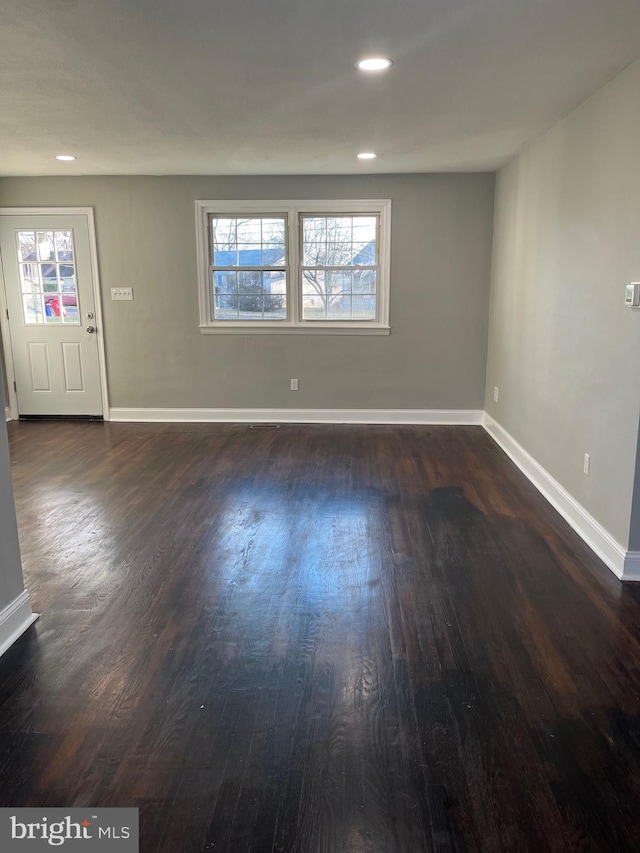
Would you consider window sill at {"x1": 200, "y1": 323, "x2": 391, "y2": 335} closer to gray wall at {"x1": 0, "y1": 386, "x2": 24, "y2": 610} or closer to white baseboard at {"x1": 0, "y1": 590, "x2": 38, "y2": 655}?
gray wall at {"x1": 0, "y1": 386, "x2": 24, "y2": 610}

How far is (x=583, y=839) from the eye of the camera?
1.51m

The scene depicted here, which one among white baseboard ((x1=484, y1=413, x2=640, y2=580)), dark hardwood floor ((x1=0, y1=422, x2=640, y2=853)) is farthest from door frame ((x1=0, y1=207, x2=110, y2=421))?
white baseboard ((x1=484, y1=413, x2=640, y2=580))

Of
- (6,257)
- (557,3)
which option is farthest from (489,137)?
(6,257)

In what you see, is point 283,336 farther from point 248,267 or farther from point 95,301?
point 95,301

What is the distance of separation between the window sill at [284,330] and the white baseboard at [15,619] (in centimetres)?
386

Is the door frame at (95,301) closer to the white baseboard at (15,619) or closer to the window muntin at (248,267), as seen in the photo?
the window muntin at (248,267)

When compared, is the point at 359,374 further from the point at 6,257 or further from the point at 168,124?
the point at 6,257

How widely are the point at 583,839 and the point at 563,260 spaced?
3.17 m

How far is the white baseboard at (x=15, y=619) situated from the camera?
2.34 m

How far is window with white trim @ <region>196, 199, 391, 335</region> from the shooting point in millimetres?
5773

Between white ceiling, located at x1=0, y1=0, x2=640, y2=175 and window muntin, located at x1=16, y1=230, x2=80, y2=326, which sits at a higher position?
white ceiling, located at x1=0, y1=0, x2=640, y2=175

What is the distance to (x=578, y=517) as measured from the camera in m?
3.44

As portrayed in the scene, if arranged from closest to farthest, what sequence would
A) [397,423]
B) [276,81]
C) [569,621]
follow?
1. [569,621]
2. [276,81]
3. [397,423]

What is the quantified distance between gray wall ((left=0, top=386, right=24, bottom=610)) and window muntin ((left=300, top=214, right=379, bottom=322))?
3.99 metres
